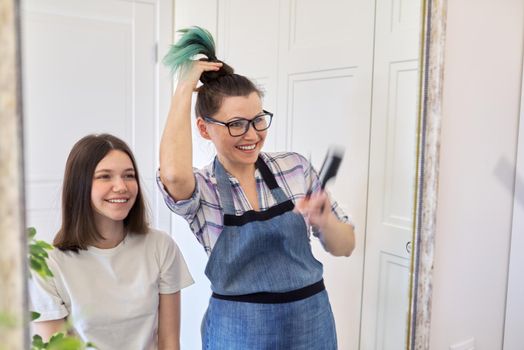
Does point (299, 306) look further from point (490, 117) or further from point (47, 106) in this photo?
point (490, 117)

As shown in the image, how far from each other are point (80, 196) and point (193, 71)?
0.99ft

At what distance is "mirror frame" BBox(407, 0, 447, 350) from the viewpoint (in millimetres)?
1182

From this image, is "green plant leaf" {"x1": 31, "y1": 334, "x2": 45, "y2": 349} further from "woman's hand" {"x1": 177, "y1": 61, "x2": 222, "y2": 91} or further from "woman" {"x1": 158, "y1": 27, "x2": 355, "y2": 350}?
"woman's hand" {"x1": 177, "y1": 61, "x2": 222, "y2": 91}

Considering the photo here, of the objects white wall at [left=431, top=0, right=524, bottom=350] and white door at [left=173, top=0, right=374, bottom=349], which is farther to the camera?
white wall at [left=431, top=0, right=524, bottom=350]

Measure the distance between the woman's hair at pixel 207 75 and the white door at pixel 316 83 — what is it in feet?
0.07

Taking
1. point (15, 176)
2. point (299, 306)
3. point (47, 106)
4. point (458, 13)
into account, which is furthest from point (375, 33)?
point (15, 176)

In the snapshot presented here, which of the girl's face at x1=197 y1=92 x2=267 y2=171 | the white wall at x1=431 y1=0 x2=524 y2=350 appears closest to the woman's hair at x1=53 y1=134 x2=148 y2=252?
the girl's face at x1=197 y1=92 x2=267 y2=171

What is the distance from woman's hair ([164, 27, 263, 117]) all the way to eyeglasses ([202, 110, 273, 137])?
0.04 metres

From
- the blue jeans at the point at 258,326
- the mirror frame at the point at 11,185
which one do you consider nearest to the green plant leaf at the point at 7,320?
the mirror frame at the point at 11,185

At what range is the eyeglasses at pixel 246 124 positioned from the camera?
91 centimetres

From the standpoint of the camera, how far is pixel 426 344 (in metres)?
1.26

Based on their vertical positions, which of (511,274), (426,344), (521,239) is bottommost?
(426,344)

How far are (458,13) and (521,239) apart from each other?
731mm

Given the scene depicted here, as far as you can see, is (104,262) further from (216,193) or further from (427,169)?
(427,169)
